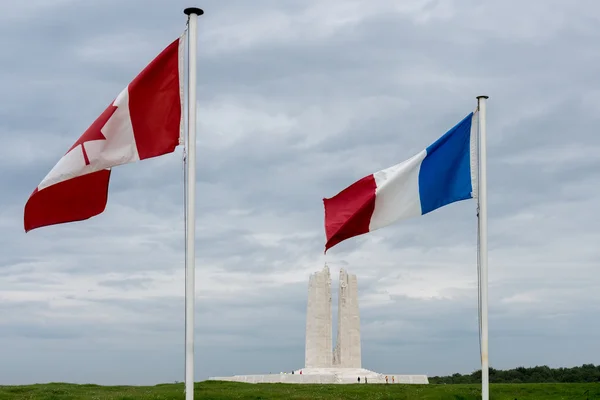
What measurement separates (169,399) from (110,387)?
9.52 meters

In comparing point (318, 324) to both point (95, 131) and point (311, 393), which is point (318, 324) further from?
point (95, 131)

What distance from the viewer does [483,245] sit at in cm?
1655

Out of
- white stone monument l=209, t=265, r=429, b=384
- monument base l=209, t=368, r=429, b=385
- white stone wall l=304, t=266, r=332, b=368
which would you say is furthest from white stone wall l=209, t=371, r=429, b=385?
white stone wall l=304, t=266, r=332, b=368

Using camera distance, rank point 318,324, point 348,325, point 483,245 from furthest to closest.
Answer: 1. point 348,325
2. point 318,324
3. point 483,245

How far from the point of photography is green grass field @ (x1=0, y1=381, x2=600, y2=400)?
104 feet

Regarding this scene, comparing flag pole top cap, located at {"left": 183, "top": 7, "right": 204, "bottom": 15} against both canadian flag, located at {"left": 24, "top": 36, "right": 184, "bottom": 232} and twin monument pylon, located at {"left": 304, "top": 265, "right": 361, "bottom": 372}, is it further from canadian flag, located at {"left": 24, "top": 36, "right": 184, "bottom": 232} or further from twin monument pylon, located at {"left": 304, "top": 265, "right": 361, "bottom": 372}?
twin monument pylon, located at {"left": 304, "top": 265, "right": 361, "bottom": 372}

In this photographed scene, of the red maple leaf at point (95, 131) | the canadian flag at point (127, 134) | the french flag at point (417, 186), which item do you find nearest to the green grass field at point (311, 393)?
the french flag at point (417, 186)

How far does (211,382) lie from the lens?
140 ft

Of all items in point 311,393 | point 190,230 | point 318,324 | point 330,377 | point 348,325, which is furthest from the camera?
point 348,325

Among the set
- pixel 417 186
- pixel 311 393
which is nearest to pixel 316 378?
pixel 311 393

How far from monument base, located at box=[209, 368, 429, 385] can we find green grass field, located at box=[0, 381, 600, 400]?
521 inches

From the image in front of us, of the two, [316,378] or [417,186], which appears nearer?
[417,186]

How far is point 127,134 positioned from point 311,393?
Answer: 23.1 m

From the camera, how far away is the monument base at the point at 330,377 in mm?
52781
